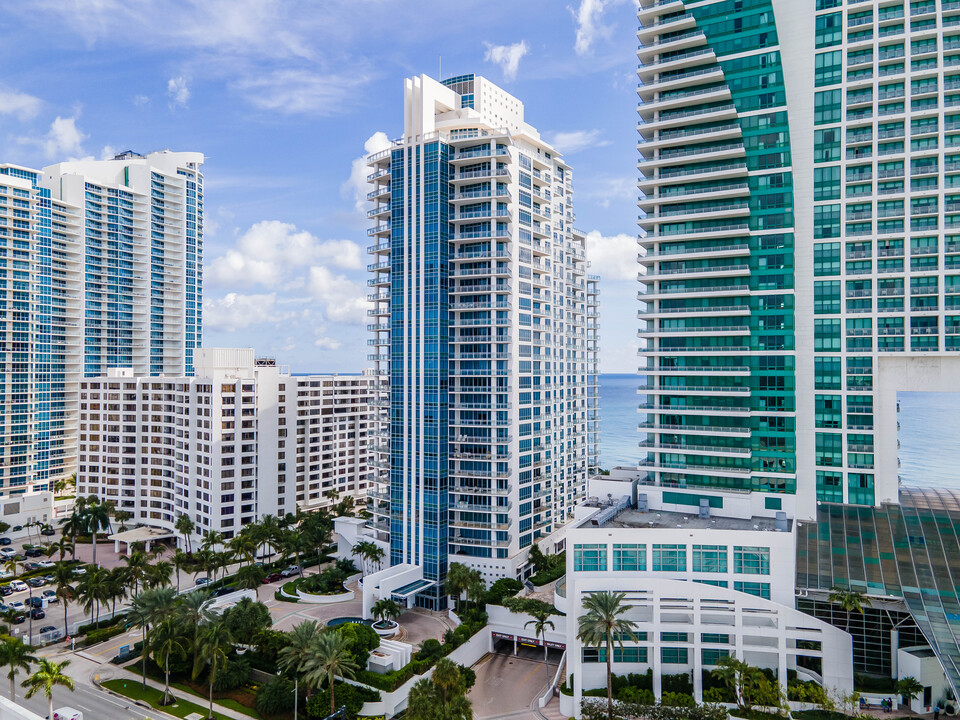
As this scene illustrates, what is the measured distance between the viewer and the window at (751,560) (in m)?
59.0

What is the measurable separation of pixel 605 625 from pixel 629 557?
9.18 meters

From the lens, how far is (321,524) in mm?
92562

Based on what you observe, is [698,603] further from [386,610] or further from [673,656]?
[386,610]

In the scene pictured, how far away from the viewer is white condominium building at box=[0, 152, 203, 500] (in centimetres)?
12025

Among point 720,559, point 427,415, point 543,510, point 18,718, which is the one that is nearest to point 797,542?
point 720,559

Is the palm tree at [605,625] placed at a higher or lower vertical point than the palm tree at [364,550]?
higher

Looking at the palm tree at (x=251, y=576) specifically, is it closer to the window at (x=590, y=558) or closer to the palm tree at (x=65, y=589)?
the palm tree at (x=65, y=589)

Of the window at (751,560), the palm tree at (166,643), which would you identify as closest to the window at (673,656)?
the window at (751,560)

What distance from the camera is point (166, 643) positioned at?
58.7 meters

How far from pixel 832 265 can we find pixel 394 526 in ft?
201

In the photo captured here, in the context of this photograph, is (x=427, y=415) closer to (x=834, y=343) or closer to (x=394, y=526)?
(x=394, y=526)

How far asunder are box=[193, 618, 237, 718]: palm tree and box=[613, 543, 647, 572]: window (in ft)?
122

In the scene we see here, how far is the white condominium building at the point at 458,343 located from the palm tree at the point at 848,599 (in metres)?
35.8

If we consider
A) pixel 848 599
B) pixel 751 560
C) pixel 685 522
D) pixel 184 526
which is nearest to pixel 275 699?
pixel 685 522
